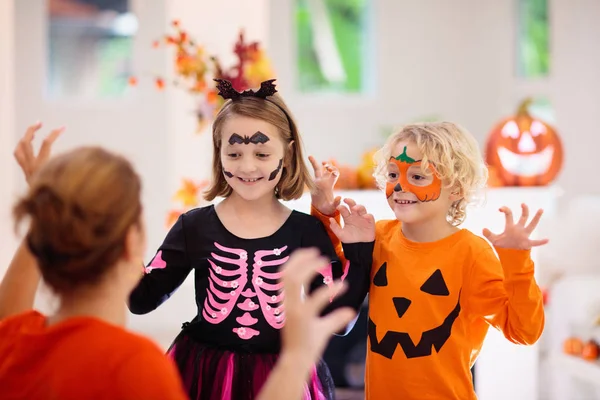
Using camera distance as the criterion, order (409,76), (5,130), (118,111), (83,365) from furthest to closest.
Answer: (409,76), (118,111), (5,130), (83,365)

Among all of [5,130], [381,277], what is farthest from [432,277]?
[5,130]

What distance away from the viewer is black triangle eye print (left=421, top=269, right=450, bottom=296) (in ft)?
5.60

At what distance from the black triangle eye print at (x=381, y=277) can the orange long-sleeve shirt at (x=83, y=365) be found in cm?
77

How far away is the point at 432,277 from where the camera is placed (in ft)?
5.63

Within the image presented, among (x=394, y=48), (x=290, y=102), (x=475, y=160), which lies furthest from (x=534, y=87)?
(x=475, y=160)

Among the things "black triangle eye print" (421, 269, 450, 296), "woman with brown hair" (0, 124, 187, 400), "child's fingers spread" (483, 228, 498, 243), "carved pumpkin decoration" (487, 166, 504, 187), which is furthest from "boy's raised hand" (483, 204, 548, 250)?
"carved pumpkin decoration" (487, 166, 504, 187)

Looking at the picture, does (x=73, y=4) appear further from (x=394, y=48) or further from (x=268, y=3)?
(x=394, y=48)

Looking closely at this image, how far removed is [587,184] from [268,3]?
2.97 m

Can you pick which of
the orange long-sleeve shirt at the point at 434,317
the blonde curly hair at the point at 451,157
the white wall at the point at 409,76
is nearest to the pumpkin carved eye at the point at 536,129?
the blonde curly hair at the point at 451,157

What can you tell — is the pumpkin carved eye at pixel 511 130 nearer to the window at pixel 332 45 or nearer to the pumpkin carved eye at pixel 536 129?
the pumpkin carved eye at pixel 536 129

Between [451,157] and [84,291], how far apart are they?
0.96m

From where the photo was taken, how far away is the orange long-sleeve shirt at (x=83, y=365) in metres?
1.04

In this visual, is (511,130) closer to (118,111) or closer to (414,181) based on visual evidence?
(414,181)

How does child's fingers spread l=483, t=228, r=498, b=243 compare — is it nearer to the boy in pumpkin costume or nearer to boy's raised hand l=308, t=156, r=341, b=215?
the boy in pumpkin costume
